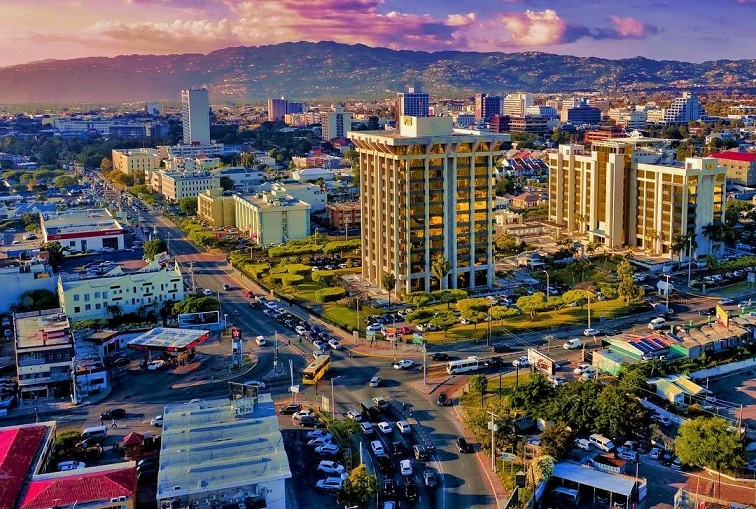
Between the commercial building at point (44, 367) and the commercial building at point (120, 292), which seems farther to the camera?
the commercial building at point (120, 292)

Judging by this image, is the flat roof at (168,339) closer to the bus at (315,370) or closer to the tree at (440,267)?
the bus at (315,370)

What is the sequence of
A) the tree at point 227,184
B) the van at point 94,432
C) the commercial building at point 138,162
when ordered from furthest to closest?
the commercial building at point 138,162 < the tree at point 227,184 < the van at point 94,432

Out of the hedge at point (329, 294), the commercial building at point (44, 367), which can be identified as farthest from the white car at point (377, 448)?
the hedge at point (329, 294)

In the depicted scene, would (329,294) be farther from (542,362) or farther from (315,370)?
(542,362)

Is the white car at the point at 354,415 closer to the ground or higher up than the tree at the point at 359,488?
closer to the ground

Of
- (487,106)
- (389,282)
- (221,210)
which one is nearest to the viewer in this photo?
(389,282)

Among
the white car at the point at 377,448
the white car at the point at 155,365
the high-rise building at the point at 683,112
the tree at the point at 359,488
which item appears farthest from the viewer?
the high-rise building at the point at 683,112

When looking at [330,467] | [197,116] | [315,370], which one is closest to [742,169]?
[315,370]
